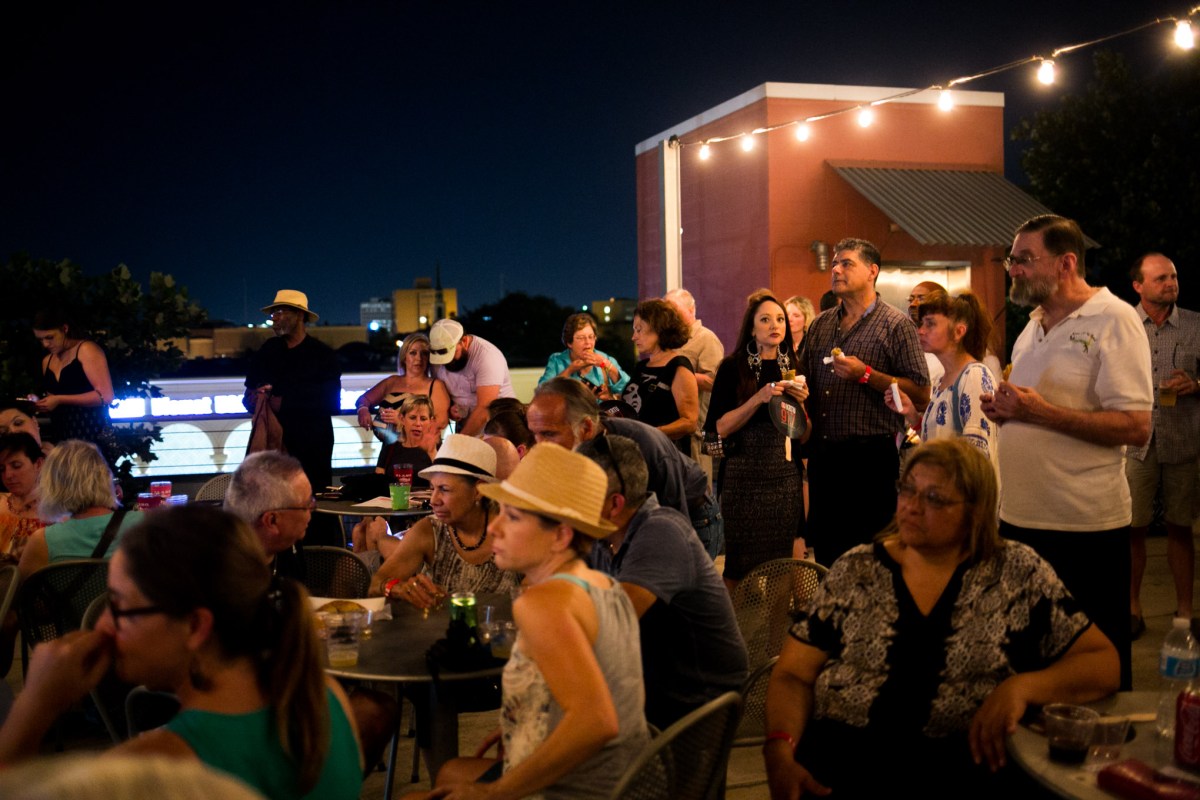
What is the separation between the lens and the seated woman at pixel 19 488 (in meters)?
4.63

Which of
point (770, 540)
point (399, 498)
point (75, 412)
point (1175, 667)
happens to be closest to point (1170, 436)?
point (770, 540)

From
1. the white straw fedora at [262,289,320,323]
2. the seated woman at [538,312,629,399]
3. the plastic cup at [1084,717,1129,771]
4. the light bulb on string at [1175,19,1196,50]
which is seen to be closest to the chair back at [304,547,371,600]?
the seated woman at [538,312,629,399]

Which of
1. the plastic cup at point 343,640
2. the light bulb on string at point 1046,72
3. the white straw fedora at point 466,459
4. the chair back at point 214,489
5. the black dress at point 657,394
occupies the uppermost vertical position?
the light bulb on string at point 1046,72

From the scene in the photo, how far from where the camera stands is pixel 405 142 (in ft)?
246

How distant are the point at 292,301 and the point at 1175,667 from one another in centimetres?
585

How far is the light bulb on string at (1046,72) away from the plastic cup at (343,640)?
6499 millimetres

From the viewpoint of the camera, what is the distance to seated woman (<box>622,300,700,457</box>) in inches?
232

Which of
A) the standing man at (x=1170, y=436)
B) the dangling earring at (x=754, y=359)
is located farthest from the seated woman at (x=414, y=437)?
the standing man at (x=1170, y=436)

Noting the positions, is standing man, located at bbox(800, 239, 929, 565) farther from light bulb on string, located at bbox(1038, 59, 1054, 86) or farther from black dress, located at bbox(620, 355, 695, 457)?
light bulb on string, located at bbox(1038, 59, 1054, 86)

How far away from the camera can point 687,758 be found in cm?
215

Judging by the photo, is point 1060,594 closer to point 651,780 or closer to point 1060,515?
point 1060,515

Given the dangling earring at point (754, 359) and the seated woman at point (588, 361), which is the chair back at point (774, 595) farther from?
the seated woman at point (588, 361)

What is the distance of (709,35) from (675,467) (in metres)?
18.9

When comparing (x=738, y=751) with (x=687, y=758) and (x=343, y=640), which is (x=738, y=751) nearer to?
(x=343, y=640)
